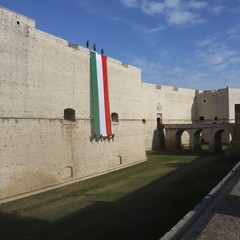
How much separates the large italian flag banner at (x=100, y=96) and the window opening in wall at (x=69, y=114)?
1580 mm

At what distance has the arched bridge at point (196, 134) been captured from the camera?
2523cm

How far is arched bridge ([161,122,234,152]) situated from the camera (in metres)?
25.2

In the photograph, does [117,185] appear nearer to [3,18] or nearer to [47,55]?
[47,55]

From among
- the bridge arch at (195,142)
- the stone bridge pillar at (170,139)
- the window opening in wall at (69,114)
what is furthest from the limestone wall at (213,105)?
the window opening in wall at (69,114)

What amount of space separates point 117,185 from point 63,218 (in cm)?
479

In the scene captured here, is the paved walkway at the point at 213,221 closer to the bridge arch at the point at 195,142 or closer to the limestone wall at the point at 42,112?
the limestone wall at the point at 42,112

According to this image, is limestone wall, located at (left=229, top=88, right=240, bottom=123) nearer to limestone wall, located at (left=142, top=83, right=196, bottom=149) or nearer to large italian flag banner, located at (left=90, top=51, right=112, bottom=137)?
limestone wall, located at (left=142, top=83, right=196, bottom=149)

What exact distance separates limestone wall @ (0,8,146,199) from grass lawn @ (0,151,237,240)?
0.89m

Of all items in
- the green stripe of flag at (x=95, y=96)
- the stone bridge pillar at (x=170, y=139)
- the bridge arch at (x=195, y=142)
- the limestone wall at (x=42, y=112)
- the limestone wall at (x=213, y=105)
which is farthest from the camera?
the limestone wall at (x=213, y=105)

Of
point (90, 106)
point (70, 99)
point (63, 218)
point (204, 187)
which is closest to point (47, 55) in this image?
point (70, 99)

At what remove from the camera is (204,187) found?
12.7 m

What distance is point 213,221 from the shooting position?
20.6ft

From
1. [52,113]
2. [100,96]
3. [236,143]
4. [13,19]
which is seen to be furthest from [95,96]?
[236,143]

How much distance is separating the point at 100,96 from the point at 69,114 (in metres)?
2.43
